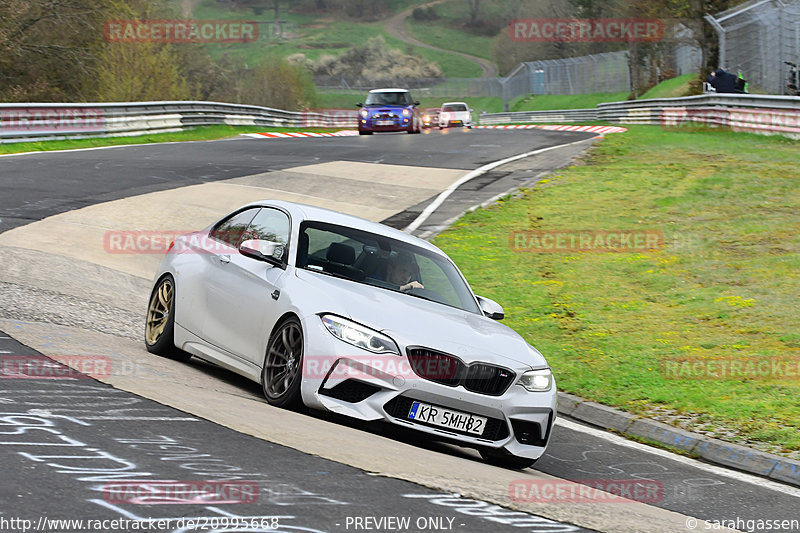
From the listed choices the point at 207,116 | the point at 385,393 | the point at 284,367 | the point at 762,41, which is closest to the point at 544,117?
the point at 762,41

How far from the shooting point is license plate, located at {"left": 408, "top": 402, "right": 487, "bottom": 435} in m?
6.80

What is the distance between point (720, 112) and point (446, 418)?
93.2 ft

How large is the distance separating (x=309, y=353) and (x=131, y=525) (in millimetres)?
2703

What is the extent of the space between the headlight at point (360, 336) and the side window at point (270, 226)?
144cm

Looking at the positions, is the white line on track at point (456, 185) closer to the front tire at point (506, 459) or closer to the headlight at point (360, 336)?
the front tire at point (506, 459)

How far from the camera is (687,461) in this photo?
26.0ft

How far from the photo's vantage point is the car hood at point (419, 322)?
6941 mm

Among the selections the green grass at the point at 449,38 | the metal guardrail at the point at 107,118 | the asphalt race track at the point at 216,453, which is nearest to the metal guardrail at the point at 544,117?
the metal guardrail at the point at 107,118

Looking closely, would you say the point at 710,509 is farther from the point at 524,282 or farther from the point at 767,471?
the point at 524,282

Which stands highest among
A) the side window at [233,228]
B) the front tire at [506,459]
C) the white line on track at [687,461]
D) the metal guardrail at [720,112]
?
the metal guardrail at [720,112]

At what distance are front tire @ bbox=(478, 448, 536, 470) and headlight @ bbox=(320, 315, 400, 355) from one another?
3.32ft

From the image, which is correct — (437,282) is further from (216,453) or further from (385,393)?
(216,453)

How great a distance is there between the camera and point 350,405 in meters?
6.81

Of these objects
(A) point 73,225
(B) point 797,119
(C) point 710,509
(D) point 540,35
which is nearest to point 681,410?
(C) point 710,509
